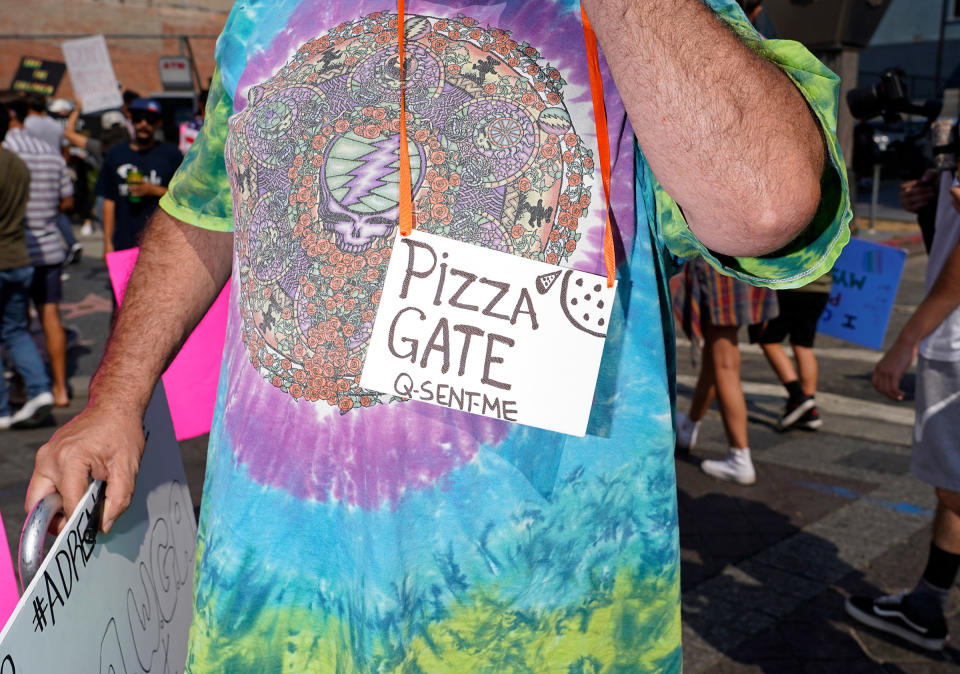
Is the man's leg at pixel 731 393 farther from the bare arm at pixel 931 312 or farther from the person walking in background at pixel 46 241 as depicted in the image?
the person walking in background at pixel 46 241

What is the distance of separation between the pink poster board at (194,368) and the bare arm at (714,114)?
172 cm

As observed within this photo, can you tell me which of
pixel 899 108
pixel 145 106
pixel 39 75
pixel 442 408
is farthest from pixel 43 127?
pixel 442 408

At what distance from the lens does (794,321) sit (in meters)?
5.59

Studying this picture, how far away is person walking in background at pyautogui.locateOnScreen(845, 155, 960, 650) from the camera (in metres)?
2.84

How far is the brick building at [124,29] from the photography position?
22.7 metres

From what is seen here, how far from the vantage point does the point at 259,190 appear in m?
1.31

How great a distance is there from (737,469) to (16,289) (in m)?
4.81

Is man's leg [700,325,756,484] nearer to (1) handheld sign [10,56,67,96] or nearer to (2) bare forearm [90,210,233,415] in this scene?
(2) bare forearm [90,210,233,415]

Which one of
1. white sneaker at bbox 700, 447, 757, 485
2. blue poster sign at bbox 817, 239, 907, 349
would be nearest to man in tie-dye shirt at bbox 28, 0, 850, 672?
white sneaker at bbox 700, 447, 757, 485

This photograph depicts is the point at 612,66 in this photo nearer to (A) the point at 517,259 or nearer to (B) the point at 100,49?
(A) the point at 517,259

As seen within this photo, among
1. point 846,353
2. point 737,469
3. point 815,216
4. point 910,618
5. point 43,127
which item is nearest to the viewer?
point 815,216

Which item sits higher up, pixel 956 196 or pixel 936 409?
pixel 956 196

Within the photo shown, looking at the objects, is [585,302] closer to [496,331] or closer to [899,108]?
[496,331]

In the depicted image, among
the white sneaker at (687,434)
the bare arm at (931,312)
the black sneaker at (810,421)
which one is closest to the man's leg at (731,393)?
the white sneaker at (687,434)
